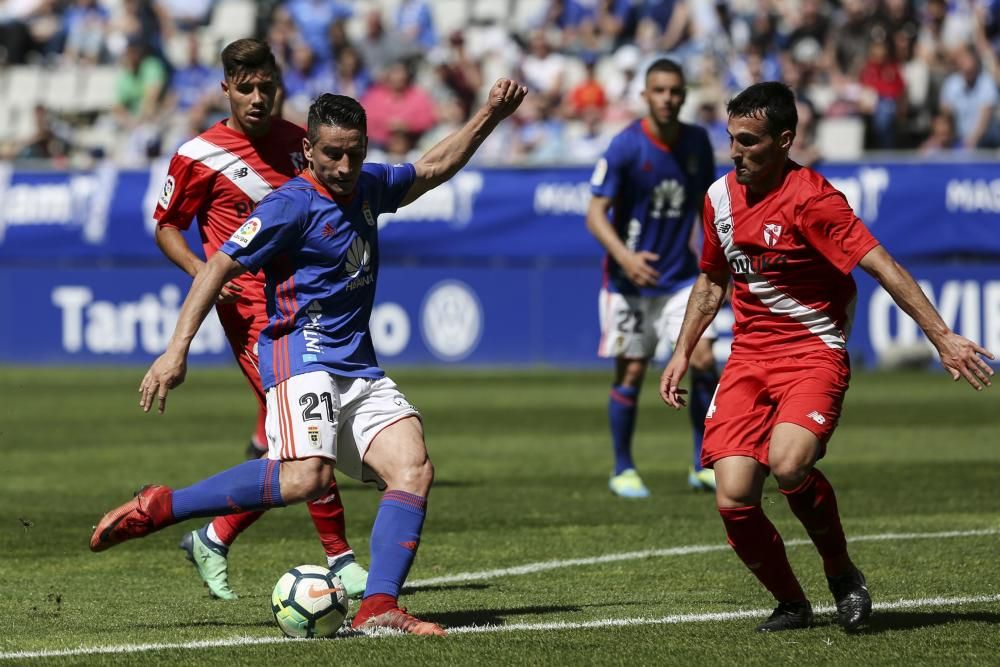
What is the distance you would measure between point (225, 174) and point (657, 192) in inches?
153

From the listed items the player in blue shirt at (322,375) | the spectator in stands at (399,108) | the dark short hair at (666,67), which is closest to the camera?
the player in blue shirt at (322,375)

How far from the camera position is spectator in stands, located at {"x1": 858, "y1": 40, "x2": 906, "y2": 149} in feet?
72.4

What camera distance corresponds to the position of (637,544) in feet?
28.7

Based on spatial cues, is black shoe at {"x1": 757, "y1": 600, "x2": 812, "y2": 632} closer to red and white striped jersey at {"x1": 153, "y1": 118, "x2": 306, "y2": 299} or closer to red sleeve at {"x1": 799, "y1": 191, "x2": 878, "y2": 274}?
red sleeve at {"x1": 799, "y1": 191, "x2": 878, "y2": 274}

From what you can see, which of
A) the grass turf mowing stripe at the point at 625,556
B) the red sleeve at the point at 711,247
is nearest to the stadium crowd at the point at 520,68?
the grass turf mowing stripe at the point at 625,556

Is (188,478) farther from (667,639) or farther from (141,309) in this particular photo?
(141,309)

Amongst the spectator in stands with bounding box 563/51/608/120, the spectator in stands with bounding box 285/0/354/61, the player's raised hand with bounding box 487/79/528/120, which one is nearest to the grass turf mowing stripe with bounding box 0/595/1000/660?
the player's raised hand with bounding box 487/79/528/120

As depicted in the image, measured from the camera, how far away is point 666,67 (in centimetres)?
1077

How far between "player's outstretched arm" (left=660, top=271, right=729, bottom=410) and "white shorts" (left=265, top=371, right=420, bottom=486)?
983 mm

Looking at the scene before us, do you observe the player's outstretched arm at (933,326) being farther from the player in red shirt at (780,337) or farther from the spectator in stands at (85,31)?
the spectator in stands at (85,31)

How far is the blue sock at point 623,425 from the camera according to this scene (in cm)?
1107

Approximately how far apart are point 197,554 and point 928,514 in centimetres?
435

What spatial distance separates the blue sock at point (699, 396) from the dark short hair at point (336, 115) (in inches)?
201

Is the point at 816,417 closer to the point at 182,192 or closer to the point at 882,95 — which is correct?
the point at 182,192
